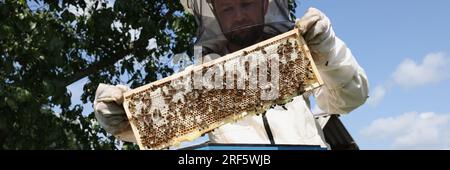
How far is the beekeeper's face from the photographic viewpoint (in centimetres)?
230

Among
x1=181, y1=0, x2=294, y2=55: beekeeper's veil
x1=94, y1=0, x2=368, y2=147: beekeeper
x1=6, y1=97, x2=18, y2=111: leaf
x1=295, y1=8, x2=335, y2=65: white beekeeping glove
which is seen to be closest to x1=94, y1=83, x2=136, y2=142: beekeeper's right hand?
x1=94, y1=0, x2=368, y2=147: beekeeper

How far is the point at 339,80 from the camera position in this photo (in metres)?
2.31

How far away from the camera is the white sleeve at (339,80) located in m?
2.20

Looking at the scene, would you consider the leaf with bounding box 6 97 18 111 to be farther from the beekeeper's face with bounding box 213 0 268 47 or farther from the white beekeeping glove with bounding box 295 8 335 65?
the white beekeeping glove with bounding box 295 8 335 65

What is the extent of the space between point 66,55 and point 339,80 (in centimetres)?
567

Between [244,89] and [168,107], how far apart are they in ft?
0.87

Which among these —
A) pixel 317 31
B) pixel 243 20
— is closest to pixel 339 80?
pixel 317 31

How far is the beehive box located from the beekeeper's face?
0.21 m

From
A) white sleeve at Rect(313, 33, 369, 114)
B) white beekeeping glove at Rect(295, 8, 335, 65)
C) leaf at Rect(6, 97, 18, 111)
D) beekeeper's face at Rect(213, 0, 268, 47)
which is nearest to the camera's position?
white beekeeping glove at Rect(295, 8, 335, 65)

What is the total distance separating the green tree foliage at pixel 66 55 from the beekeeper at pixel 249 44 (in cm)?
443

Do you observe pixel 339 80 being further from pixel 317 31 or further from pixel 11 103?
pixel 11 103

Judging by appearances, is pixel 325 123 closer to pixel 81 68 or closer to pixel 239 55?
pixel 239 55

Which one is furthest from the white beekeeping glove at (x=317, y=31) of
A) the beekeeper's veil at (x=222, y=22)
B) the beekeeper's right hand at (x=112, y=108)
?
the beekeeper's right hand at (x=112, y=108)

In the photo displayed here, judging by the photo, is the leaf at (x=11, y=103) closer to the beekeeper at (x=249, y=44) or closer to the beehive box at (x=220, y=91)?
the beekeeper at (x=249, y=44)
